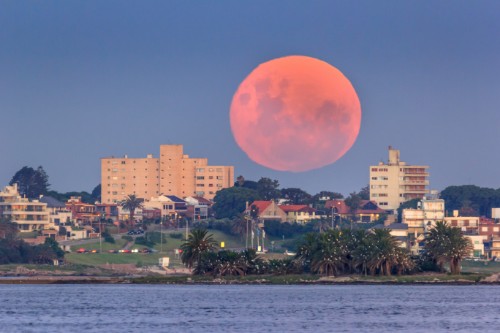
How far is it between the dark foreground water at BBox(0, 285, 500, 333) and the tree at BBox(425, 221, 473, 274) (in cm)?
493

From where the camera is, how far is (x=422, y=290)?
18812 centimetres

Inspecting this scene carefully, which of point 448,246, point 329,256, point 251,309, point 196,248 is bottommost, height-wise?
point 251,309

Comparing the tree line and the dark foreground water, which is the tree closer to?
the tree line

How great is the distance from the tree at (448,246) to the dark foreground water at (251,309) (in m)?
4.93

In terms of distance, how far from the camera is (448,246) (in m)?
197

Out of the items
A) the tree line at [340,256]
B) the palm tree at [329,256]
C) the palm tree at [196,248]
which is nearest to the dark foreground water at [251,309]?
the tree line at [340,256]

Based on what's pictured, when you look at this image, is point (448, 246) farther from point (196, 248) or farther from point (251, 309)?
point (251, 309)

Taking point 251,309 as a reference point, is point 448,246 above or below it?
above

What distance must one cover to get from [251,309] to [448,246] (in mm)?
55933

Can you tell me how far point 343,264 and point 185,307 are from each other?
4886 centimetres

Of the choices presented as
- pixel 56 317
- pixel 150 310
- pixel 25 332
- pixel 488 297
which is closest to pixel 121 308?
pixel 150 310

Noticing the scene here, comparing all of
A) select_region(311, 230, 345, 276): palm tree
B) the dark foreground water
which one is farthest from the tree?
select_region(311, 230, 345, 276): palm tree

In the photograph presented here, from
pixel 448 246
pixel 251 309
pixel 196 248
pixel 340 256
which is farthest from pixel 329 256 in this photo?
pixel 251 309

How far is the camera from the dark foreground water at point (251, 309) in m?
126
